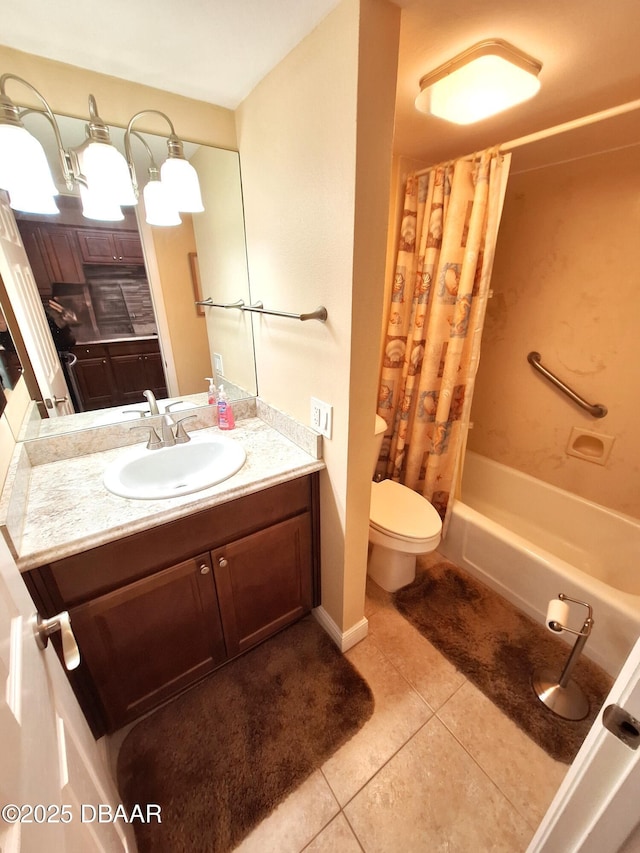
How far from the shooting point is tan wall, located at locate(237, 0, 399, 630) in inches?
33.5

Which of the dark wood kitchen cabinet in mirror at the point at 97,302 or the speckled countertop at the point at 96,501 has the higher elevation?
the dark wood kitchen cabinet in mirror at the point at 97,302

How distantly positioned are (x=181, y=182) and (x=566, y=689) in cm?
230

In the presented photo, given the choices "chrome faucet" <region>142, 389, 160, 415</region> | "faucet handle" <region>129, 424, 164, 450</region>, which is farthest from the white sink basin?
"chrome faucet" <region>142, 389, 160, 415</region>

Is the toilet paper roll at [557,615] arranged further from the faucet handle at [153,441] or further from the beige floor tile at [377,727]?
the faucet handle at [153,441]

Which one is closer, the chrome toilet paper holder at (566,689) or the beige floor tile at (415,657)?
the chrome toilet paper holder at (566,689)

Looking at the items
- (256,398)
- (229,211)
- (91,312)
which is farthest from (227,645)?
(229,211)

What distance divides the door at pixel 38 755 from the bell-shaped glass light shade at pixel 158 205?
1195mm

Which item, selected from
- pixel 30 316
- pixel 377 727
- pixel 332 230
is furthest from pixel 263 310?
pixel 377 727

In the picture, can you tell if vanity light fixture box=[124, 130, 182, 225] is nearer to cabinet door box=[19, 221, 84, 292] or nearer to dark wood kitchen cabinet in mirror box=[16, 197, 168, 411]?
dark wood kitchen cabinet in mirror box=[16, 197, 168, 411]

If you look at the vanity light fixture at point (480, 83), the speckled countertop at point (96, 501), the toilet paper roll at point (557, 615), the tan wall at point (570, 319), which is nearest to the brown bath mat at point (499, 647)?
the toilet paper roll at point (557, 615)

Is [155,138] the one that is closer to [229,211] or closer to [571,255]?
[229,211]

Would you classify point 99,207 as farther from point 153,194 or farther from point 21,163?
point 21,163

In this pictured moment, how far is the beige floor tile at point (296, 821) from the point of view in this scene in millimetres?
973

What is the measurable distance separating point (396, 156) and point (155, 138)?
1.12 m
